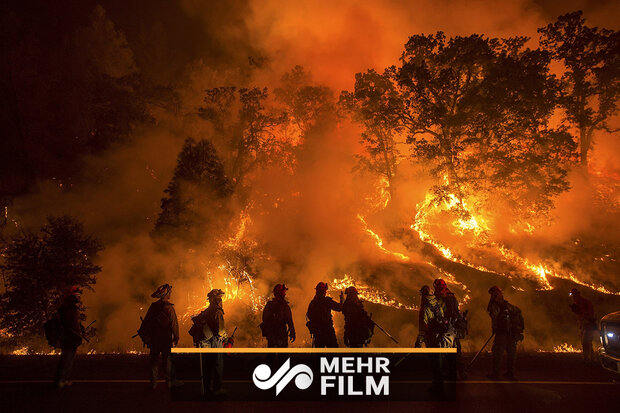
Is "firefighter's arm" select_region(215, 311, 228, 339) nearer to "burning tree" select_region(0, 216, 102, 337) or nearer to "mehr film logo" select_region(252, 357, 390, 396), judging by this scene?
"mehr film logo" select_region(252, 357, 390, 396)

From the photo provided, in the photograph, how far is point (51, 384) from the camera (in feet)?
25.2

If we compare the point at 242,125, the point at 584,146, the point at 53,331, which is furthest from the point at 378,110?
the point at 53,331

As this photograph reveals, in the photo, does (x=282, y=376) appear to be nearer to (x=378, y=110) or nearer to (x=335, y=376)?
(x=335, y=376)

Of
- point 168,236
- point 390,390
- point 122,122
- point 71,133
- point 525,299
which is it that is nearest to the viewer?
point 390,390

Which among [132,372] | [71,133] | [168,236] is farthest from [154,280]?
[71,133]

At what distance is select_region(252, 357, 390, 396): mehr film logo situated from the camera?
7352 millimetres

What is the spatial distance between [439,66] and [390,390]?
16.1 m

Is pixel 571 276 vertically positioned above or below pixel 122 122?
below

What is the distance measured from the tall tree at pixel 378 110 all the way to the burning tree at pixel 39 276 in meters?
13.8

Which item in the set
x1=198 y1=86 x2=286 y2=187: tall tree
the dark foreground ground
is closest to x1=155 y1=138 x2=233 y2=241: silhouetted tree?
x1=198 y1=86 x2=286 y2=187: tall tree

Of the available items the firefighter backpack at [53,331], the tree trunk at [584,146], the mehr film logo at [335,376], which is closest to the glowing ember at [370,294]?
the mehr film logo at [335,376]

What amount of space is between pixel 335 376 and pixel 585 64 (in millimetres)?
20571

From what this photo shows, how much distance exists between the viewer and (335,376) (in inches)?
316

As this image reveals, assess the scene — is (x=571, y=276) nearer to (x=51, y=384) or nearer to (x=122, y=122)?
(x=51, y=384)
